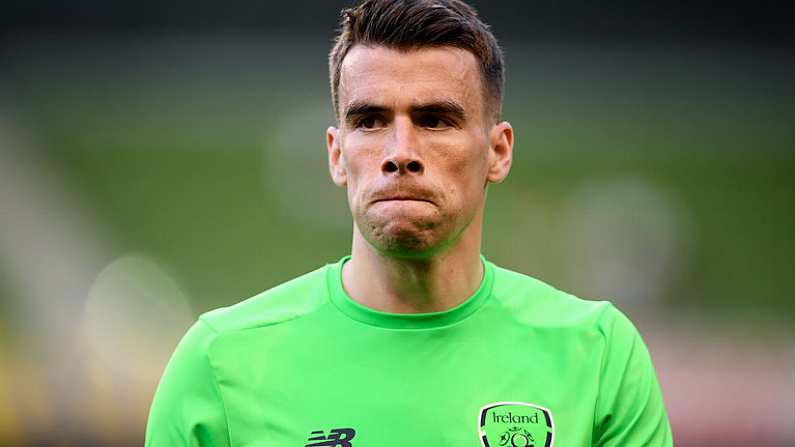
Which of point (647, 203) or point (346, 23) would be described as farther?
point (647, 203)

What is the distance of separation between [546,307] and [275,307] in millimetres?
805

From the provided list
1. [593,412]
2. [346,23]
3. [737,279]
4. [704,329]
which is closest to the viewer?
[593,412]

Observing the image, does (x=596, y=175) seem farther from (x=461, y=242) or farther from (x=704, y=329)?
(x=461, y=242)

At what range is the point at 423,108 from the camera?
311 centimetres

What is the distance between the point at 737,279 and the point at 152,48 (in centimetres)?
683

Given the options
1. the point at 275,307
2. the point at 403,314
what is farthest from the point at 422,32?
the point at 275,307

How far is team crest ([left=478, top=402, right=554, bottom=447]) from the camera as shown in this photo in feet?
9.98

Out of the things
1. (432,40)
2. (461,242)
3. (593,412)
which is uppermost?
(432,40)

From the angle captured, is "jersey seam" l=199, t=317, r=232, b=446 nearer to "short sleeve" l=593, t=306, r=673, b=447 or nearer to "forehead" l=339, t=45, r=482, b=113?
"forehead" l=339, t=45, r=482, b=113

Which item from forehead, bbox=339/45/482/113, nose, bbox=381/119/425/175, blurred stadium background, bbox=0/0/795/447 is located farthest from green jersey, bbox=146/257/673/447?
blurred stadium background, bbox=0/0/795/447

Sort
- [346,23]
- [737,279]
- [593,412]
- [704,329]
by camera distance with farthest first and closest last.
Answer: [737,279]
[704,329]
[346,23]
[593,412]

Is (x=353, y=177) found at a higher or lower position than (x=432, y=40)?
lower

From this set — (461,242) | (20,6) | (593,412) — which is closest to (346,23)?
(461,242)

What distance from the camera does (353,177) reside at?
315cm
